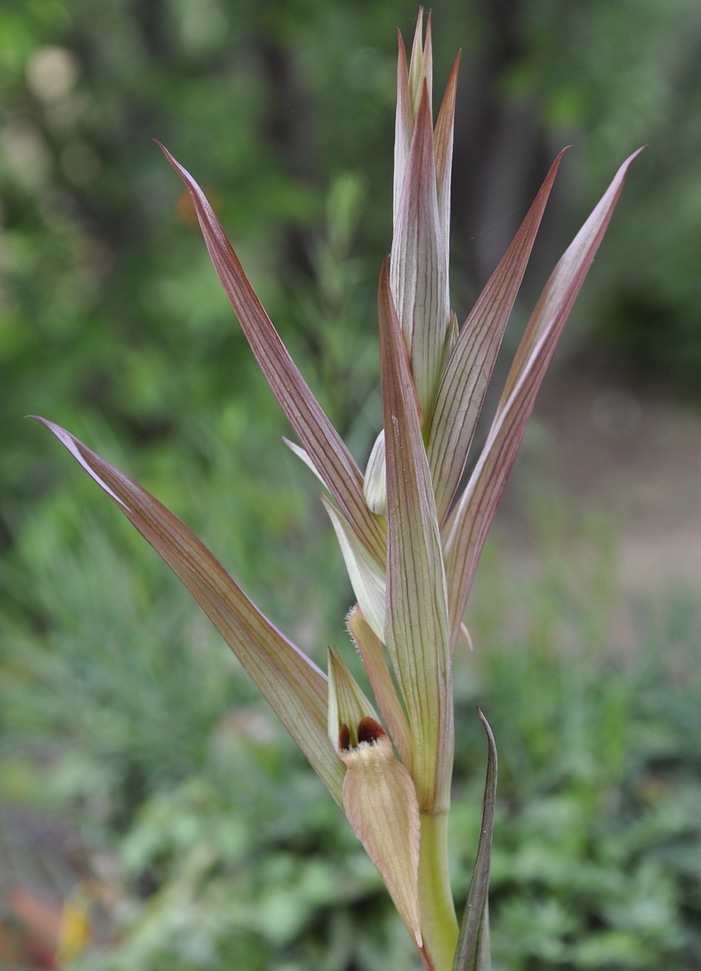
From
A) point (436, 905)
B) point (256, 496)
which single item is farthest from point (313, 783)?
point (436, 905)

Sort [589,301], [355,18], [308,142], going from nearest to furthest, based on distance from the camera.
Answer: [355,18] → [308,142] → [589,301]

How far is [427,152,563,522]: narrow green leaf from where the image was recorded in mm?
301

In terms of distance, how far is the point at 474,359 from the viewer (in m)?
0.30

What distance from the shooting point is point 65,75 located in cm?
234

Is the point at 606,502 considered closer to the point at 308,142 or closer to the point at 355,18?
the point at 308,142

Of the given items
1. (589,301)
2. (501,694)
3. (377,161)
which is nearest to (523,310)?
(377,161)

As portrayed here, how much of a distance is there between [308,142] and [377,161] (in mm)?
282

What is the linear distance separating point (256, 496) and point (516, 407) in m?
1.43

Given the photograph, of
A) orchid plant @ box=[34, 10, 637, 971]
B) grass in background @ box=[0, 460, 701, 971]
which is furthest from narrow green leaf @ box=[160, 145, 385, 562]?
grass in background @ box=[0, 460, 701, 971]

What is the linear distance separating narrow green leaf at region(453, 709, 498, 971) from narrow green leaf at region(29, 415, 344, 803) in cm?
5

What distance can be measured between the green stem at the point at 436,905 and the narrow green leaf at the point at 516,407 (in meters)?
0.07

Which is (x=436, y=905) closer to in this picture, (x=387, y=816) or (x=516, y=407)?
(x=387, y=816)

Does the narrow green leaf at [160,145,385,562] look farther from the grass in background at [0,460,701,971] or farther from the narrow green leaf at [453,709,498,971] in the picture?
the grass in background at [0,460,701,971]

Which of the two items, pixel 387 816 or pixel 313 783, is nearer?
pixel 387 816
